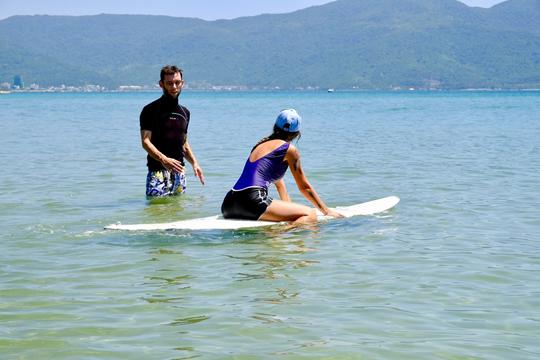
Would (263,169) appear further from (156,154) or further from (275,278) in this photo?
(275,278)

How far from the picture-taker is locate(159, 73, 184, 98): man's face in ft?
34.8

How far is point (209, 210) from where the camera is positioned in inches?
455

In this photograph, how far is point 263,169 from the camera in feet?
30.1

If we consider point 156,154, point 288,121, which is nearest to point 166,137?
point 156,154

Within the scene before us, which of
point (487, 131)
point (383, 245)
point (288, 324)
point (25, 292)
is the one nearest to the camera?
point (288, 324)

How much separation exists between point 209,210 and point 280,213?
241 cm

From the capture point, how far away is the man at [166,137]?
35.1ft

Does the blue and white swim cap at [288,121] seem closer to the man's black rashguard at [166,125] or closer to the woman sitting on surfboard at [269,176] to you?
the woman sitting on surfboard at [269,176]

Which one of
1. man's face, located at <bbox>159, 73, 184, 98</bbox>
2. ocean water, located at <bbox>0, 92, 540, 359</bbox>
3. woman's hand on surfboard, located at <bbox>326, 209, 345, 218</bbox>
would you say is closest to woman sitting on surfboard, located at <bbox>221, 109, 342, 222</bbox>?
ocean water, located at <bbox>0, 92, 540, 359</bbox>

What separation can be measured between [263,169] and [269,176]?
15 centimetres

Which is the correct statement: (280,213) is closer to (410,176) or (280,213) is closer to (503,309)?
(503,309)

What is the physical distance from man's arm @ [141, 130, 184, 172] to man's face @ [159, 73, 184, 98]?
0.62 m

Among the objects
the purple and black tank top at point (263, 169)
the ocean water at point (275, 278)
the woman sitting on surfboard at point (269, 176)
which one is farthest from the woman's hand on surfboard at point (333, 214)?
the purple and black tank top at point (263, 169)

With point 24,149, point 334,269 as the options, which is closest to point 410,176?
point 334,269
